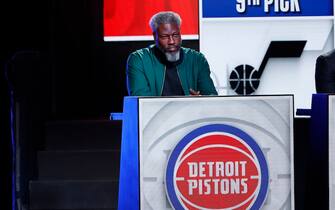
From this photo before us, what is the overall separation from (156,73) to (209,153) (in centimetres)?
124

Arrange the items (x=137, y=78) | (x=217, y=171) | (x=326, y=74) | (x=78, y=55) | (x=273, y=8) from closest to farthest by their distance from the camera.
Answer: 1. (x=217, y=171)
2. (x=326, y=74)
3. (x=137, y=78)
4. (x=273, y=8)
5. (x=78, y=55)

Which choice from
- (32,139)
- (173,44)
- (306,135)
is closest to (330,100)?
(306,135)

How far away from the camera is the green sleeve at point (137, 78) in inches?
145

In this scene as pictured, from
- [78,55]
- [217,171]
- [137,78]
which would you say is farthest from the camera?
[78,55]

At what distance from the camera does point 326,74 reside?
3.63 m

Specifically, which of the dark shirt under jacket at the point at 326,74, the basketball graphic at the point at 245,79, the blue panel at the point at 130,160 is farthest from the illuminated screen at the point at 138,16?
the blue panel at the point at 130,160

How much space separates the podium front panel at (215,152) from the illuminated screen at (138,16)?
4139 mm

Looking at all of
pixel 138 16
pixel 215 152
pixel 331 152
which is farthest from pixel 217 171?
pixel 138 16

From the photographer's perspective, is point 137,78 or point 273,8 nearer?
point 137,78

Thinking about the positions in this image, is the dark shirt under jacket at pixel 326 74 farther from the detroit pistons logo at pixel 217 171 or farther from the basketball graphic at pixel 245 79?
the basketball graphic at pixel 245 79

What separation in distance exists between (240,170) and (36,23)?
13.7ft

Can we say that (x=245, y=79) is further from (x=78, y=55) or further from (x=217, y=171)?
(x=217, y=171)

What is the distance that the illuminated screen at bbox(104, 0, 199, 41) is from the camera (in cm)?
666

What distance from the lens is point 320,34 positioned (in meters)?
6.64
